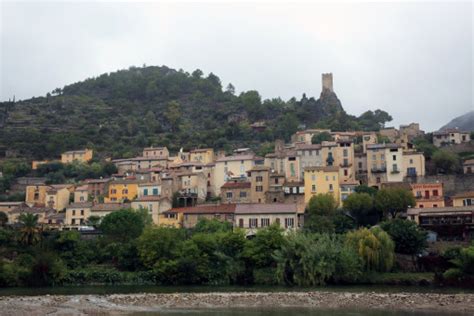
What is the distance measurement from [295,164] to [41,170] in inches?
1750

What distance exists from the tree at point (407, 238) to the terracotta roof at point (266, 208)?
41.2ft

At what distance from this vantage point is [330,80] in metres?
139

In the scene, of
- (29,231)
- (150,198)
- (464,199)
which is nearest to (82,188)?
(150,198)

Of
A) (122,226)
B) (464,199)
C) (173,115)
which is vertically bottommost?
(122,226)

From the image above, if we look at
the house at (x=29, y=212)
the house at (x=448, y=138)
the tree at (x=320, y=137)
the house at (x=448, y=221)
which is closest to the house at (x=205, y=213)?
the house at (x=29, y=212)

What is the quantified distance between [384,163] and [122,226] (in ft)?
114

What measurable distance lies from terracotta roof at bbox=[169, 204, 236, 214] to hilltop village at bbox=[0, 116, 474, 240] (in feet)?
0.38

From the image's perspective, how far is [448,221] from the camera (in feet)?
210

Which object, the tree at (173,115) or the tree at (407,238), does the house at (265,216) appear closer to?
the tree at (407,238)

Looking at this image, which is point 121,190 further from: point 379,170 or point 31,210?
point 379,170

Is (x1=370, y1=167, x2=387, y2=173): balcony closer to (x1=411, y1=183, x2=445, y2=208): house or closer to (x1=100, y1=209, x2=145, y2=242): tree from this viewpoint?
(x1=411, y1=183, x2=445, y2=208): house

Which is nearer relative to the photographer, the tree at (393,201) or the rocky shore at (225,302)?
the rocky shore at (225,302)

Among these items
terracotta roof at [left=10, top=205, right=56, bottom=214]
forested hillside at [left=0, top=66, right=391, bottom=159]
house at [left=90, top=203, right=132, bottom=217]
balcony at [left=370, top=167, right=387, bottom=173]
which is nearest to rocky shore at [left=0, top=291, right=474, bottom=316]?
house at [left=90, top=203, right=132, bottom=217]

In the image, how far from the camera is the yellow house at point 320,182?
7350 cm
